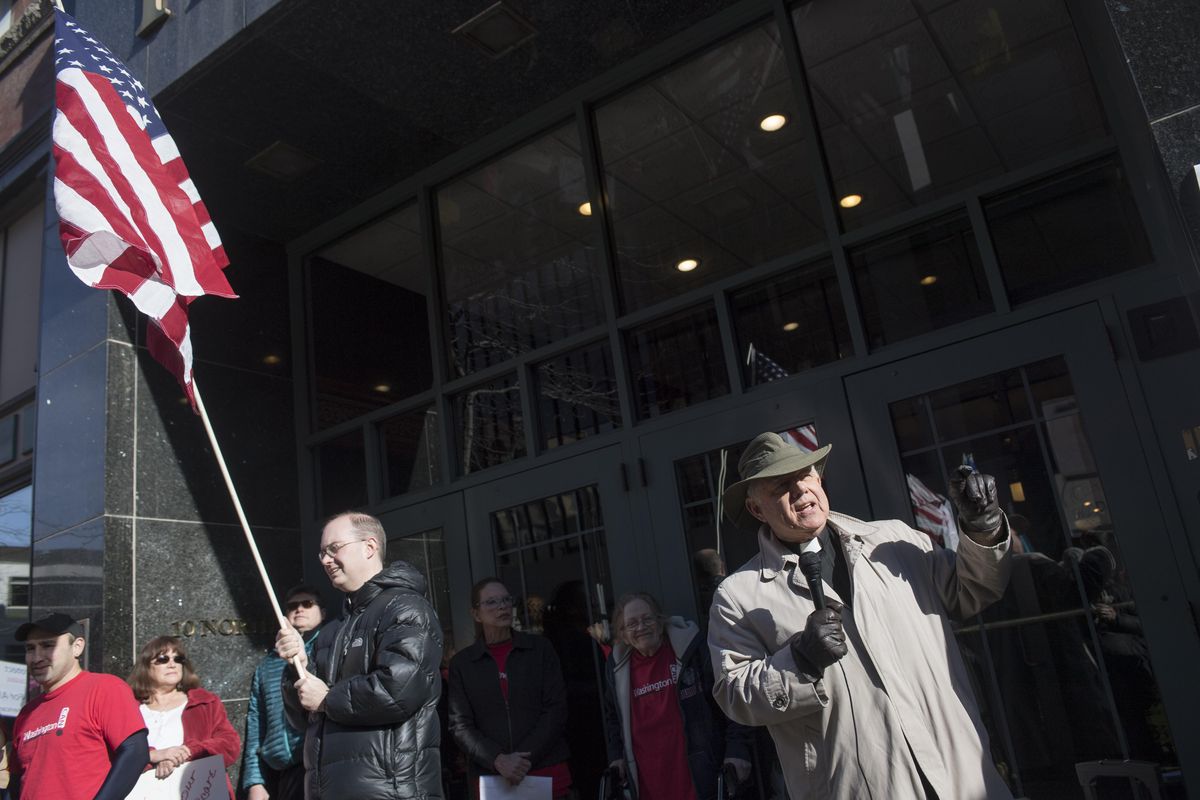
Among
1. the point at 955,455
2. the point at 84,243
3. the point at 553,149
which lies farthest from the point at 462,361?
the point at 955,455

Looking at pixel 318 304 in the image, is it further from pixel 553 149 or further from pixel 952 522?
pixel 952 522

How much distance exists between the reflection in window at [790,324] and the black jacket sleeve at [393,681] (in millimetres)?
2599

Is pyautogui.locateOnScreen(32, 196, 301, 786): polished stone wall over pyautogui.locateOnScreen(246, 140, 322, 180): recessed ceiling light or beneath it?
beneath

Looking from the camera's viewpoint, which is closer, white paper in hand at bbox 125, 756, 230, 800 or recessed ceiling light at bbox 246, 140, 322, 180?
white paper in hand at bbox 125, 756, 230, 800

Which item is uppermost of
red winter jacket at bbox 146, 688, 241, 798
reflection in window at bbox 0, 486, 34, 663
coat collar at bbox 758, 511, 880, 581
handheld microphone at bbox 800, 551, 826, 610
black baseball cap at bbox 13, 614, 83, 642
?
reflection in window at bbox 0, 486, 34, 663

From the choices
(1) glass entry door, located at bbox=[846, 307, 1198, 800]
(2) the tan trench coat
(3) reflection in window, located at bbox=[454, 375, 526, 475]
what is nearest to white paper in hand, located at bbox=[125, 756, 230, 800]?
(3) reflection in window, located at bbox=[454, 375, 526, 475]

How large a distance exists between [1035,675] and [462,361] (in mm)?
4117

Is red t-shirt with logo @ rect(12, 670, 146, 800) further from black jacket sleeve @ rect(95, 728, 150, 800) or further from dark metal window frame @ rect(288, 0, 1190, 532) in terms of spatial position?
dark metal window frame @ rect(288, 0, 1190, 532)

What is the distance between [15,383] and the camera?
7.71 metres

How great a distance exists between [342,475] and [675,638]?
11.0 feet

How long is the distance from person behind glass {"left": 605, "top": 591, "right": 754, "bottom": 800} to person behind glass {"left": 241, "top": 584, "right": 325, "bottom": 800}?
1.74 meters

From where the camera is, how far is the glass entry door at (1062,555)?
4.09m

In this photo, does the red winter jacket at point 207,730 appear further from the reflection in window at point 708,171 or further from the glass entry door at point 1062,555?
the glass entry door at point 1062,555

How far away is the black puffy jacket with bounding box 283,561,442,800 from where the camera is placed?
3531 millimetres
